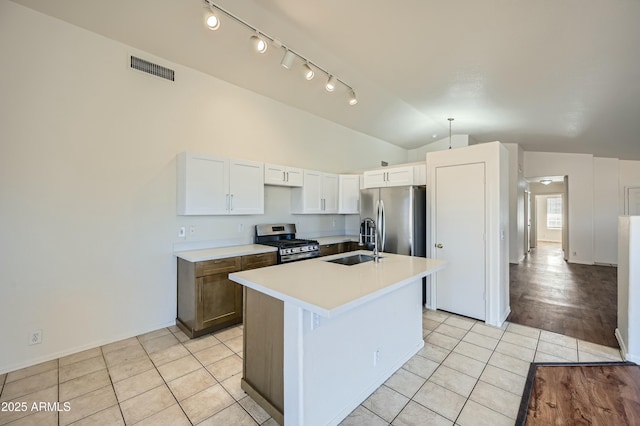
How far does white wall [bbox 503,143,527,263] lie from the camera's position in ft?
24.1

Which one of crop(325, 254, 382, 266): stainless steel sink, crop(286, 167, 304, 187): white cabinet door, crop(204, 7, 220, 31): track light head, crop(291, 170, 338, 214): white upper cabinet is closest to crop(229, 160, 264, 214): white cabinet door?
crop(286, 167, 304, 187): white cabinet door

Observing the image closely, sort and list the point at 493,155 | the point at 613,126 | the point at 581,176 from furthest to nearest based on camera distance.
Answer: the point at 581,176 < the point at 613,126 < the point at 493,155

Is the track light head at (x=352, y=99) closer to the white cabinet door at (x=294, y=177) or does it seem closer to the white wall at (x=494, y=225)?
the white cabinet door at (x=294, y=177)

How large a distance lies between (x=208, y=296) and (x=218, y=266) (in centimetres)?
35

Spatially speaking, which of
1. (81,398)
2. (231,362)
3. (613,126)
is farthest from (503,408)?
(613,126)

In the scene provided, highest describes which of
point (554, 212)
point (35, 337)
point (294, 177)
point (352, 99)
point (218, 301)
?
point (352, 99)

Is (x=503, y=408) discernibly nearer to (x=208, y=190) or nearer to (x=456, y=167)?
(x=456, y=167)

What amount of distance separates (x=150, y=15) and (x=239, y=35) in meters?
0.86

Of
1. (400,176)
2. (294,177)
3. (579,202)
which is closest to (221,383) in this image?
(294,177)

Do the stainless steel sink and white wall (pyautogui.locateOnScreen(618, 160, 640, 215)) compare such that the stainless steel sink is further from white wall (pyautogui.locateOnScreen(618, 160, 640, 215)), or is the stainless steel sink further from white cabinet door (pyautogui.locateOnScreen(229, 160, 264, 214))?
white wall (pyautogui.locateOnScreen(618, 160, 640, 215))

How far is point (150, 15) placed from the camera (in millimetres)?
2711

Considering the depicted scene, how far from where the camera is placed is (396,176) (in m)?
4.62

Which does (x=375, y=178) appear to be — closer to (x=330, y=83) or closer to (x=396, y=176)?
(x=396, y=176)

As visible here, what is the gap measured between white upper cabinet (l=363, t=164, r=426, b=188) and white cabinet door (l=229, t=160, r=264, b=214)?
205 cm
